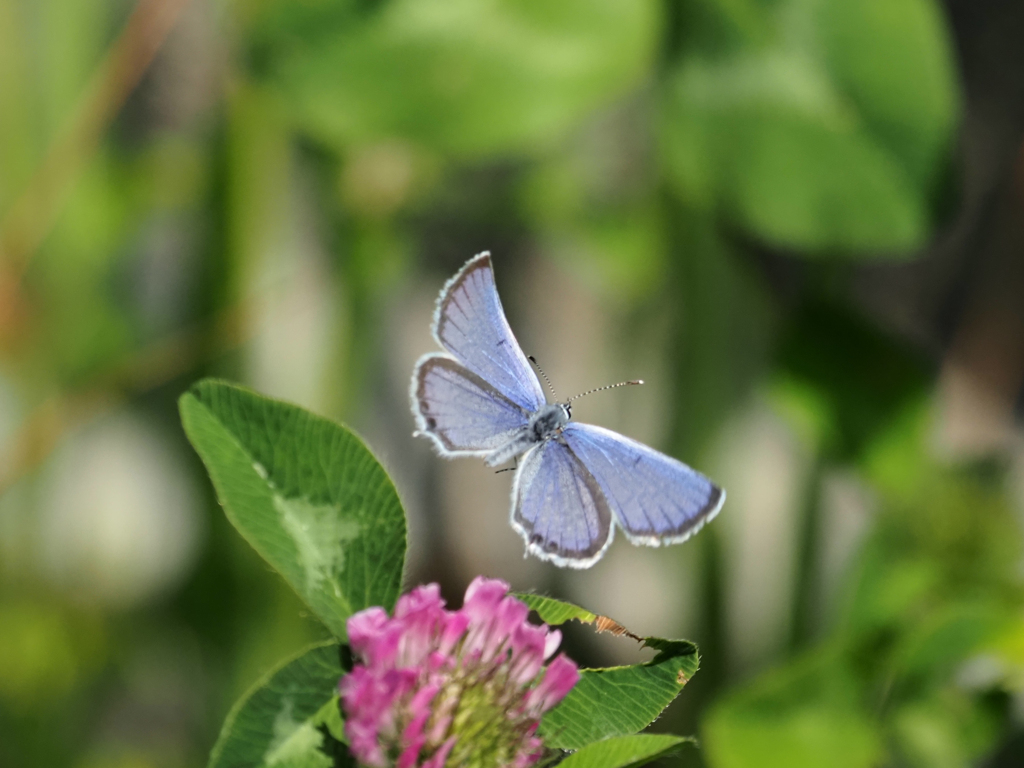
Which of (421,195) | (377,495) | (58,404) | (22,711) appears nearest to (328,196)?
(421,195)

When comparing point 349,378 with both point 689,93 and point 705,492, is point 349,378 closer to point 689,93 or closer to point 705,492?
point 689,93

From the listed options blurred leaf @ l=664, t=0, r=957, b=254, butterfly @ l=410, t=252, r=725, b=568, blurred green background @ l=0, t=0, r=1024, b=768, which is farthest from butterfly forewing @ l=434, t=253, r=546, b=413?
blurred leaf @ l=664, t=0, r=957, b=254

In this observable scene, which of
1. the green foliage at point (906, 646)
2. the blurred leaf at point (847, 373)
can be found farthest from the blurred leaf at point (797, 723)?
the blurred leaf at point (847, 373)

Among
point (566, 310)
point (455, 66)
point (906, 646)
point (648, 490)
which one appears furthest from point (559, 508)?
point (566, 310)

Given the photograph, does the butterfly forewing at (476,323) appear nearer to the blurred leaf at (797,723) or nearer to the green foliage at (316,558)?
the green foliage at (316,558)

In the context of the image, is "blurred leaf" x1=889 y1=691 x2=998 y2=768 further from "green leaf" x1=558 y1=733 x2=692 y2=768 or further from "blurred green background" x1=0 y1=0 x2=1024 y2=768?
"green leaf" x1=558 y1=733 x2=692 y2=768

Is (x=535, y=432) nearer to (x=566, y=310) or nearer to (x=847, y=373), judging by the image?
(x=847, y=373)

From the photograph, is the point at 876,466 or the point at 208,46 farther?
the point at 208,46
